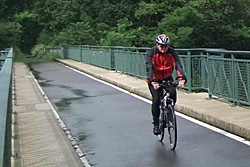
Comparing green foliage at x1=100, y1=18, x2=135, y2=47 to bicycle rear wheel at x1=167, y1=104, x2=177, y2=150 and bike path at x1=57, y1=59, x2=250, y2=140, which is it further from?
bicycle rear wheel at x1=167, y1=104, x2=177, y2=150

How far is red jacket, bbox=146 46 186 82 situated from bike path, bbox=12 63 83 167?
6.27 feet

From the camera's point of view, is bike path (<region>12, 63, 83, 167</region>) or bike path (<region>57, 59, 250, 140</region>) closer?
bike path (<region>12, 63, 83, 167</region>)

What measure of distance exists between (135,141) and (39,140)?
1.83 metres

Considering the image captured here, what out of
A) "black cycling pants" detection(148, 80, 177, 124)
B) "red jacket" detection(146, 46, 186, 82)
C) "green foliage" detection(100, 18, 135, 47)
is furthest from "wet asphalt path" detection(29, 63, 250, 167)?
"green foliage" detection(100, 18, 135, 47)

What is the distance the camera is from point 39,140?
8.78 metres

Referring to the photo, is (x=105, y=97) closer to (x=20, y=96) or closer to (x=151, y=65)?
(x=20, y=96)

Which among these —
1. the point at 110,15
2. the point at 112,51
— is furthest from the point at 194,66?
the point at 110,15

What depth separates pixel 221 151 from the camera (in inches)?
291

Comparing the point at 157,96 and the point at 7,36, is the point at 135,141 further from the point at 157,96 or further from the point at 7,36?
the point at 7,36

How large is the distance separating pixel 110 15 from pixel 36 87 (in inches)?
1080

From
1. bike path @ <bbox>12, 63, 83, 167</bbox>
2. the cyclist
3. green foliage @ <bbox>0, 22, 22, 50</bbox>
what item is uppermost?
green foliage @ <bbox>0, 22, 22, 50</bbox>

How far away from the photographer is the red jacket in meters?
7.62

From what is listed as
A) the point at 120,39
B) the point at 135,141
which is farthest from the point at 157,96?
the point at 120,39

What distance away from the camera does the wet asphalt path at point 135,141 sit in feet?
23.0
